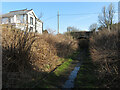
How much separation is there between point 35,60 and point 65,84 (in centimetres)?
302

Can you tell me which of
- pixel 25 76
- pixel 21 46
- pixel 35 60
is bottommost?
pixel 25 76

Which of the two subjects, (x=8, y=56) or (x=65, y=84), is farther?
(x=8, y=56)

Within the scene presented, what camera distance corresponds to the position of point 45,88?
449 cm

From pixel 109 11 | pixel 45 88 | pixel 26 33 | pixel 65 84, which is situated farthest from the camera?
pixel 109 11

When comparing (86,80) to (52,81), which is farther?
(86,80)

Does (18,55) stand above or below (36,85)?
above

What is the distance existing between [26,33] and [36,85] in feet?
11.9

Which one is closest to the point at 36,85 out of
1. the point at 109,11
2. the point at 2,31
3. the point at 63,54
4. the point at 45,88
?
the point at 45,88

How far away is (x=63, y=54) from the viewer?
1406cm

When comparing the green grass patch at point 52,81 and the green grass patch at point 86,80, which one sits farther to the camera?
→ the green grass patch at point 86,80

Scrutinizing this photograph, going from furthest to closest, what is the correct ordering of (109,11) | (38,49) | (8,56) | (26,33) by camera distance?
(109,11)
(38,49)
(26,33)
(8,56)

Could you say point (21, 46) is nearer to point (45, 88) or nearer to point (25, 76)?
point (25, 76)

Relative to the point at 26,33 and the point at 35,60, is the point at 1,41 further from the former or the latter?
the point at 35,60

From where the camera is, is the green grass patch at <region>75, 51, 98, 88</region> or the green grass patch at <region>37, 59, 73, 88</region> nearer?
the green grass patch at <region>37, 59, 73, 88</region>
